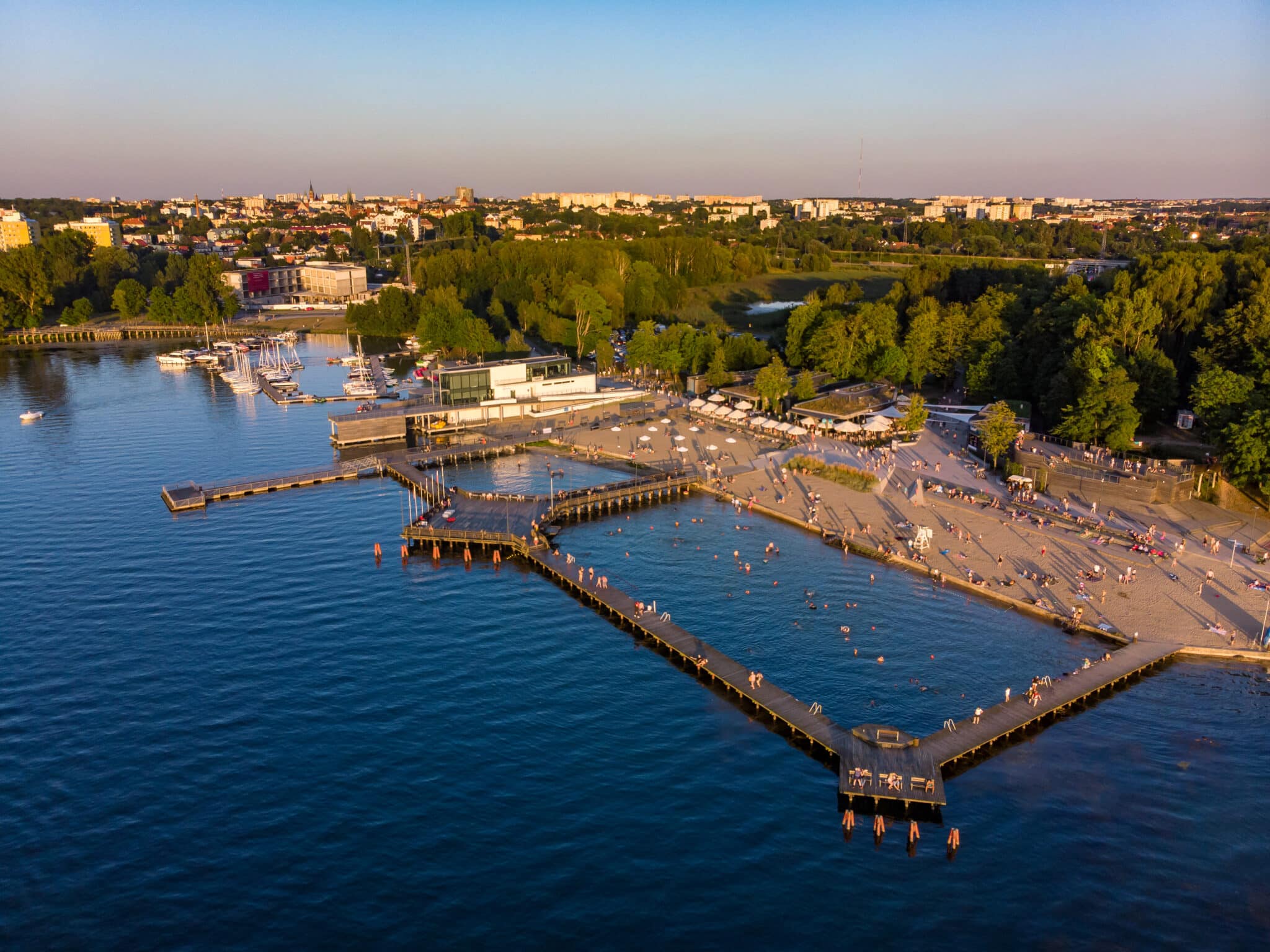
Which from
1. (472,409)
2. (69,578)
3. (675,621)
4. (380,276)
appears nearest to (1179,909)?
(675,621)

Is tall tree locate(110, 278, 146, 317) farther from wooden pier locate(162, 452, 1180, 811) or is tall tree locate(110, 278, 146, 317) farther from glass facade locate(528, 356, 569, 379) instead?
wooden pier locate(162, 452, 1180, 811)

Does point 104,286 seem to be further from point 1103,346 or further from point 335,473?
point 1103,346

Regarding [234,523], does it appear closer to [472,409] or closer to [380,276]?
[472,409]

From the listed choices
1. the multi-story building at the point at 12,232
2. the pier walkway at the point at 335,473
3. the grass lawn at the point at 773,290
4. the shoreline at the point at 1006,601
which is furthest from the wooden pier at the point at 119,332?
the shoreline at the point at 1006,601

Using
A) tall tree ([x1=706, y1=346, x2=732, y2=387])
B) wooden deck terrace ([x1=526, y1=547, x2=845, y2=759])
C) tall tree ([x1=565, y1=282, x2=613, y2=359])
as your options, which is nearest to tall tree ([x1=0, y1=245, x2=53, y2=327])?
tall tree ([x1=565, y1=282, x2=613, y2=359])

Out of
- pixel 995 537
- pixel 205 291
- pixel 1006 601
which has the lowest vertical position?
pixel 1006 601

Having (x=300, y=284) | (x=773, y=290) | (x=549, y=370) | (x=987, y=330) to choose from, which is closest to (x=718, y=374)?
(x=549, y=370)

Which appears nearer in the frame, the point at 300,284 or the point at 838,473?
the point at 838,473
